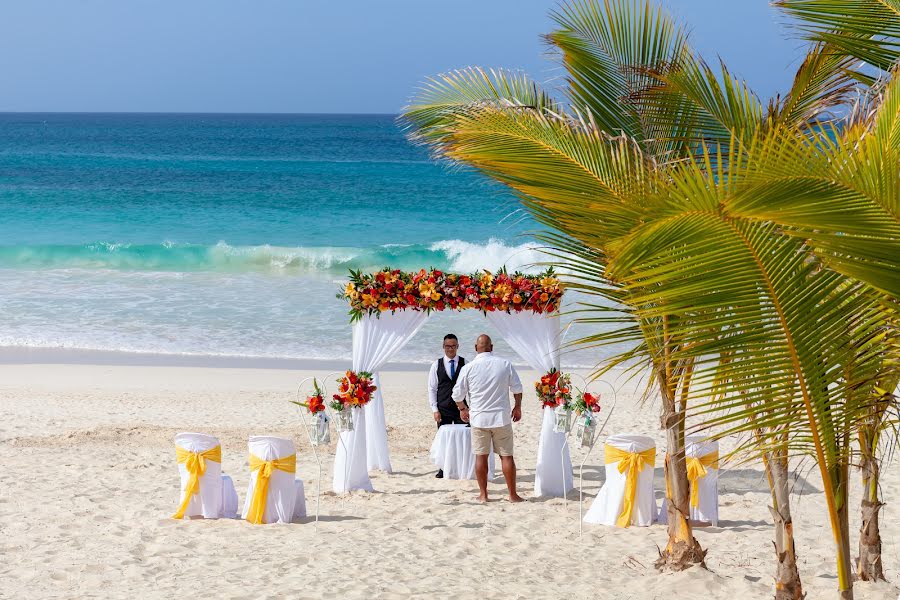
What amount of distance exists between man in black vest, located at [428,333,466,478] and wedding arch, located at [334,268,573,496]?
0.43 metres

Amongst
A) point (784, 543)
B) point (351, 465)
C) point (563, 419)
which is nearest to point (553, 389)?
point (563, 419)

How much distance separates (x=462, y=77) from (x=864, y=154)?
385cm

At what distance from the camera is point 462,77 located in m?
6.95

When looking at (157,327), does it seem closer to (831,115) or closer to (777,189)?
(831,115)

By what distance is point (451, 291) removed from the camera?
9586mm

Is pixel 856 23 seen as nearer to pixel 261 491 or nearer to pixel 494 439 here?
pixel 494 439

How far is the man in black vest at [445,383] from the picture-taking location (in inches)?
391

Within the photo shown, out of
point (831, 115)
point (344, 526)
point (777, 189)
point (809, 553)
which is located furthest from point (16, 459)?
point (777, 189)

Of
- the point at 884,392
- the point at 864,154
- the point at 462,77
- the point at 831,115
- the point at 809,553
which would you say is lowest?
the point at 809,553

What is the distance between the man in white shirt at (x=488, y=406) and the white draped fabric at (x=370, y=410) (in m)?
0.78

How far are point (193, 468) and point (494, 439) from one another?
269cm

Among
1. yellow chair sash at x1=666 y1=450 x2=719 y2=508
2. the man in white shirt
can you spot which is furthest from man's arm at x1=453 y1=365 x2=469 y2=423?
yellow chair sash at x1=666 y1=450 x2=719 y2=508

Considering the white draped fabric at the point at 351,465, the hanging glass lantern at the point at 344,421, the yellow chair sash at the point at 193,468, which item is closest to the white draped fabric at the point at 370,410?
the white draped fabric at the point at 351,465

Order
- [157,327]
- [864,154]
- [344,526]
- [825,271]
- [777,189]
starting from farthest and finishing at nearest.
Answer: [157,327] < [344,526] < [825,271] < [864,154] < [777,189]
